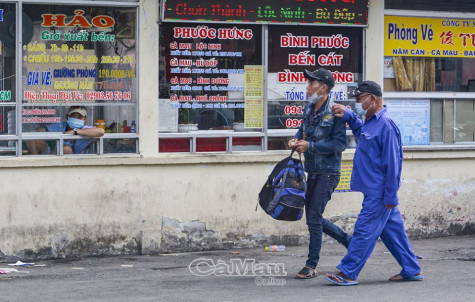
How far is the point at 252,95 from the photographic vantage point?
10391 millimetres

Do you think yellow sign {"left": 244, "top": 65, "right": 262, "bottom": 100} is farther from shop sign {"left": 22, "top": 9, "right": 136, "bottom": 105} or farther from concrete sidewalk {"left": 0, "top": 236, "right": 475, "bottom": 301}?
concrete sidewalk {"left": 0, "top": 236, "right": 475, "bottom": 301}

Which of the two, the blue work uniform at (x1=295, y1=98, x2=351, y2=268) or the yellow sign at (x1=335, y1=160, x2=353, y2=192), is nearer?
the blue work uniform at (x1=295, y1=98, x2=351, y2=268)

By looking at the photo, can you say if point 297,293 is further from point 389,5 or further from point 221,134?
point 389,5

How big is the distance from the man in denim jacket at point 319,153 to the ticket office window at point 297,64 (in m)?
2.10

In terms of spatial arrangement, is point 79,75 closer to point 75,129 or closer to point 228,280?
point 75,129

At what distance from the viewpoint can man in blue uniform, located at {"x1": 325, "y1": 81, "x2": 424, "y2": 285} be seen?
786 centimetres

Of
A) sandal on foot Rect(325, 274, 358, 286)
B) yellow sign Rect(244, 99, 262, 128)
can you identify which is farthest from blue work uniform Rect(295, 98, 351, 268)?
yellow sign Rect(244, 99, 262, 128)

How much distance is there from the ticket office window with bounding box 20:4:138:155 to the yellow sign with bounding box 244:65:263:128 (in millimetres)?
1333

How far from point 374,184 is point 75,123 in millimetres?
3514

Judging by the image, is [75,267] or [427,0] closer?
[75,267]

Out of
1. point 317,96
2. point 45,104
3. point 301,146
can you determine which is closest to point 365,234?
point 301,146

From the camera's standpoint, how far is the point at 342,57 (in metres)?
10.8

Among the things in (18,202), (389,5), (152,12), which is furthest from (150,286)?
(389,5)

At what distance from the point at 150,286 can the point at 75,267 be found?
51.9 inches
